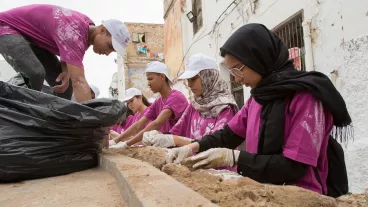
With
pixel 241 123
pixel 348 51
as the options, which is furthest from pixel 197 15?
pixel 241 123

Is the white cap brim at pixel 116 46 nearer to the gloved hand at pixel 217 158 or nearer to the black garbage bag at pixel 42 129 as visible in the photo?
the black garbage bag at pixel 42 129

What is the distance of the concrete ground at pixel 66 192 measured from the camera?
1360 millimetres

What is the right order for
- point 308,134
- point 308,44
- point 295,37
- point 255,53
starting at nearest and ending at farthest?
point 308,134
point 255,53
point 308,44
point 295,37

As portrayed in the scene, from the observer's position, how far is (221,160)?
5.46 ft

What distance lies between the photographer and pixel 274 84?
1574 mm

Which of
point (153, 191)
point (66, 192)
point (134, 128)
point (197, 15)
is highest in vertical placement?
point (197, 15)

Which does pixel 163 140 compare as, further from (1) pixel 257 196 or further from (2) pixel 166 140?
(1) pixel 257 196

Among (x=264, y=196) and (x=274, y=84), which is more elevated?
(x=274, y=84)

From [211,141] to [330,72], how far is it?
2.31 meters

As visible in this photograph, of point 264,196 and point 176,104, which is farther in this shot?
point 176,104

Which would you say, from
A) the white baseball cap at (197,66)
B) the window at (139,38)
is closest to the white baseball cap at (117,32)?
the white baseball cap at (197,66)

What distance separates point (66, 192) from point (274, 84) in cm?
121

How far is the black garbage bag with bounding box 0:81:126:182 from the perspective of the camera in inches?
70.9

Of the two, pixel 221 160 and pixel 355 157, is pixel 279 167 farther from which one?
pixel 355 157
